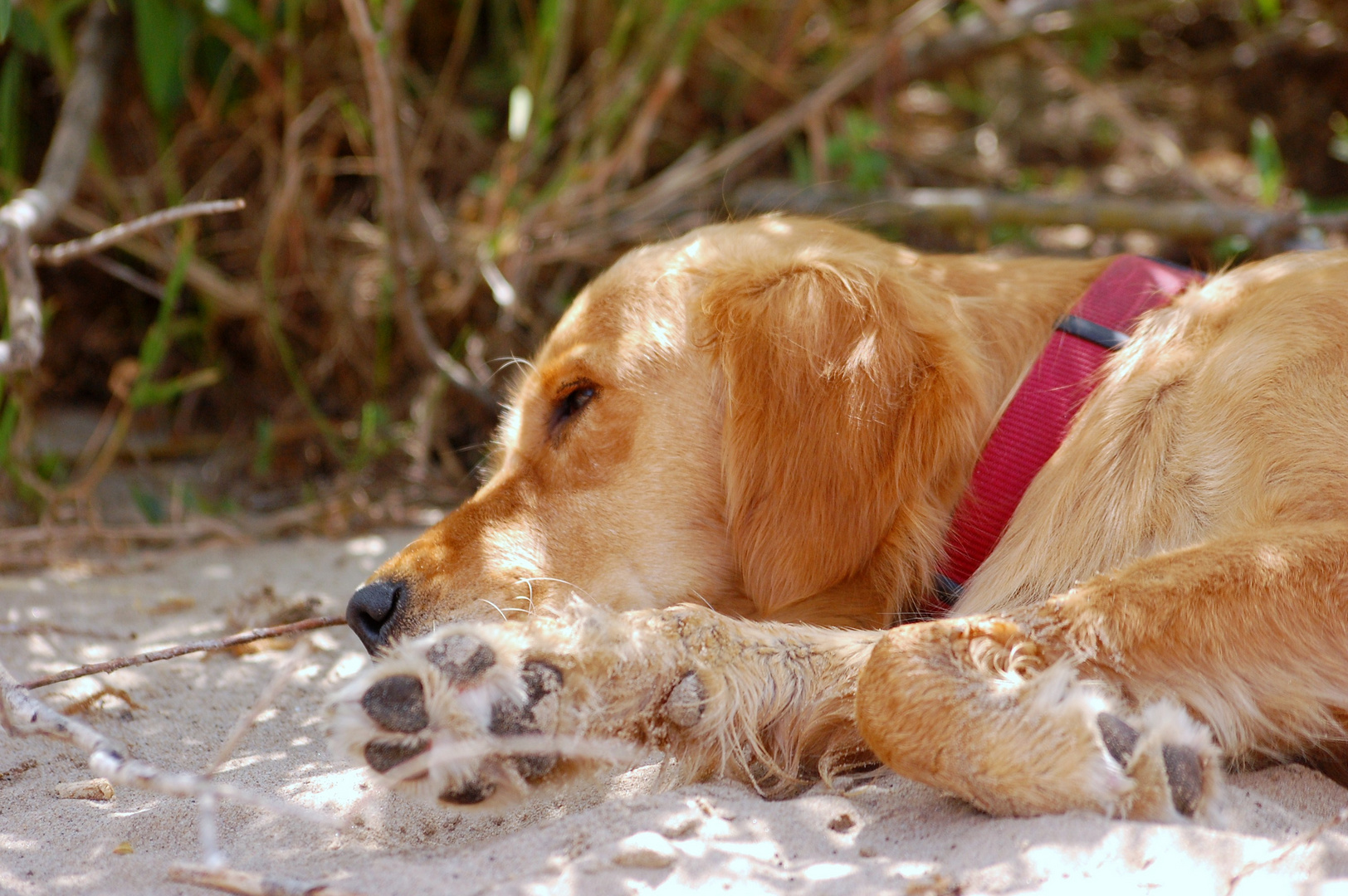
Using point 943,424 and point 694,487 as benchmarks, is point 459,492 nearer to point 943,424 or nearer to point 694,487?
point 694,487

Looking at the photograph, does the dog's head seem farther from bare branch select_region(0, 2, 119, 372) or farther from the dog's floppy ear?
bare branch select_region(0, 2, 119, 372)

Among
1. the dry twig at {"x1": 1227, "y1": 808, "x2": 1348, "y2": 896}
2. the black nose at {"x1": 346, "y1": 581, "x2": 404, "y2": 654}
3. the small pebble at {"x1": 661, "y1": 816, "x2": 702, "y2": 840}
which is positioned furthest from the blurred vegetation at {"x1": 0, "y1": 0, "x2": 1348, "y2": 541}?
the dry twig at {"x1": 1227, "y1": 808, "x2": 1348, "y2": 896}

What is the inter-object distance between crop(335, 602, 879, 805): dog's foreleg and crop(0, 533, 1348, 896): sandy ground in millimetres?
93

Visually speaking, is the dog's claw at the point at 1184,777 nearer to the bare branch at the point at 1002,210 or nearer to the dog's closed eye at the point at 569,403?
the dog's closed eye at the point at 569,403

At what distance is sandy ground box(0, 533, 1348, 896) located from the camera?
1456 millimetres

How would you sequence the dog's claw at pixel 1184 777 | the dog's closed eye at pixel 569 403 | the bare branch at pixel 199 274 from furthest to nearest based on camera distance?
the bare branch at pixel 199 274
the dog's closed eye at pixel 569 403
the dog's claw at pixel 1184 777

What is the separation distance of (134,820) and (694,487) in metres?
1.20

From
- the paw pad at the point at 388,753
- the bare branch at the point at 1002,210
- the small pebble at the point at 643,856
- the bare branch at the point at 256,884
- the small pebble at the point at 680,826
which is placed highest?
the bare branch at the point at 1002,210

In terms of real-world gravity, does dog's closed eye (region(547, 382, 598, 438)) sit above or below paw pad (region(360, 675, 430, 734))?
above

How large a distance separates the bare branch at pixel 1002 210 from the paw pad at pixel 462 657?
98.3 inches

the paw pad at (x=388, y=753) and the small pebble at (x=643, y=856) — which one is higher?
the paw pad at (x=388, y=753)

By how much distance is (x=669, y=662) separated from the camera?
187 centimetres

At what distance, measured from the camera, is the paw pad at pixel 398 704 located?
169 cm

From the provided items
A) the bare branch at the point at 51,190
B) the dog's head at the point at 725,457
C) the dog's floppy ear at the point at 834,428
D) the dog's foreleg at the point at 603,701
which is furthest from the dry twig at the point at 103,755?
the bare branch at the point at 51,190
